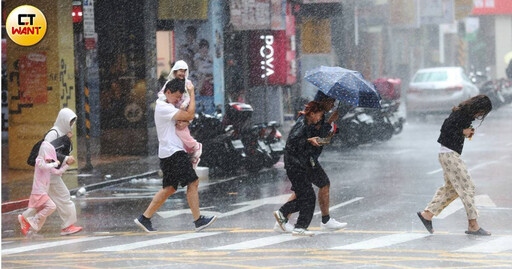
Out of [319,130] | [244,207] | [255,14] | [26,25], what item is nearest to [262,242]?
[319,130]

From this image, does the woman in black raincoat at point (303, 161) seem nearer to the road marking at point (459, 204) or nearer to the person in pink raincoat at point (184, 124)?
the person in pink raincoat at point (184, 124)

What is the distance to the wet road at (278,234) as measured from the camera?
9.58 m

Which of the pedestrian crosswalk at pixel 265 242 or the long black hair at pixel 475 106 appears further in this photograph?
the long black hair at pixel 475 106

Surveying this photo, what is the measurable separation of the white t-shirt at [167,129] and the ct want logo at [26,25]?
851cm

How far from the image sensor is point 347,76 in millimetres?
11109

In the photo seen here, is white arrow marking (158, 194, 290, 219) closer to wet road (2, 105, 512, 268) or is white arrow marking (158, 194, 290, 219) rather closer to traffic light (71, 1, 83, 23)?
wet road (2, 105, 512, 268)

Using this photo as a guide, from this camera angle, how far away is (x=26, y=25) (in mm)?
19828

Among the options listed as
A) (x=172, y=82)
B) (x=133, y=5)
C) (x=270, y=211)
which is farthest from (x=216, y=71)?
(x=172, y=82)

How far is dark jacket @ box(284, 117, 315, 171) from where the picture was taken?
36.1ft

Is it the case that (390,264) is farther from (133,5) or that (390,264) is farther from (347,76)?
(133,5)

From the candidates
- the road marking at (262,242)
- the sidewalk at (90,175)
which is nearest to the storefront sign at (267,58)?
the sidewalk at (90,175)

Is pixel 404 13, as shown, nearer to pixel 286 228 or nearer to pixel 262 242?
pixel 286 228

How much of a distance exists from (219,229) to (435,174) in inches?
269

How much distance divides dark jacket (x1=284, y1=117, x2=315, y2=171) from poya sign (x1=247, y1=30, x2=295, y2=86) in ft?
65.5
